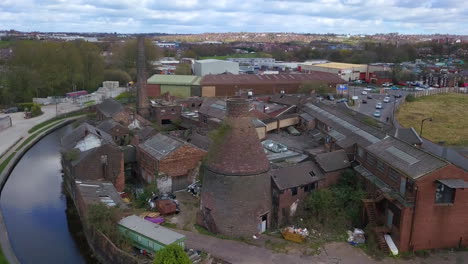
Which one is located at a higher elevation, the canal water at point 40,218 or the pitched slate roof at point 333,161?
the pitched slate roof at point 333,161

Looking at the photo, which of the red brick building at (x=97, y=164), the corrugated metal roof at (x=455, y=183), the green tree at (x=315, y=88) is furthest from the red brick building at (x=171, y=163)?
the green tree at (x=315, y=88)

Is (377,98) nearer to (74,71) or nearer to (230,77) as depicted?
(230,77)

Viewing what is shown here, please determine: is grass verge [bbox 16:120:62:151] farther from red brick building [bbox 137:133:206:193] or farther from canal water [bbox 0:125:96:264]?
red brick building [bbox 137:133:206:193]

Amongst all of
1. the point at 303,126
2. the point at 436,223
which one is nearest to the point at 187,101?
the point at 303,126

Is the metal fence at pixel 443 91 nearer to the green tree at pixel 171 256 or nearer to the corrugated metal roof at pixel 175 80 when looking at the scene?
the corrugated metal roof at pixel 175 80

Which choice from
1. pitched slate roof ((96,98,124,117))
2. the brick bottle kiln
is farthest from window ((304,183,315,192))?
pitched slate roof ((96,98,124,117))

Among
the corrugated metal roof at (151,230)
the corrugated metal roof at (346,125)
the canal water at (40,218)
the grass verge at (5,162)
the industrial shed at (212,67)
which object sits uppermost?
the industrial shed at (212,67)

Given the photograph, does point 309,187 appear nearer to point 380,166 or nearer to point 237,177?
point 380,166

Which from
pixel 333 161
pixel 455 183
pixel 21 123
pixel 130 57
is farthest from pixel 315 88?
pixel 455 183
